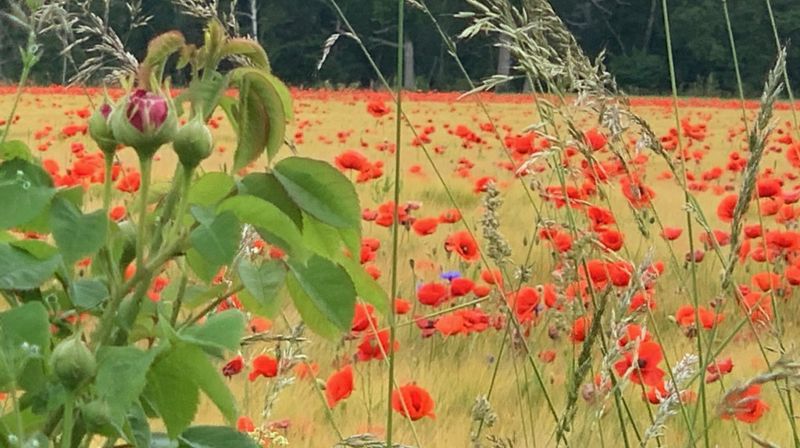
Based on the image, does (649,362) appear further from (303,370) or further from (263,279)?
(263,279)

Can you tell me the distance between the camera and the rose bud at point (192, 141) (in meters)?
0.56

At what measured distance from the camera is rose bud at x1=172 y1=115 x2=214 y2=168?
0.56 meters

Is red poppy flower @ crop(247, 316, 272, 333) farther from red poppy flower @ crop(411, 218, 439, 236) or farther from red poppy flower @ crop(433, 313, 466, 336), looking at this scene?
red poppy flower @ crop(411, 218, 439, 236)

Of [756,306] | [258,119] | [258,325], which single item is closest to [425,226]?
[258,325]

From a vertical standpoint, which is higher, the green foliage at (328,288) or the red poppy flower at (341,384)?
the green foliage at (328,288)

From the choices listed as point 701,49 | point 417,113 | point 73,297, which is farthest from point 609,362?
point 701,49

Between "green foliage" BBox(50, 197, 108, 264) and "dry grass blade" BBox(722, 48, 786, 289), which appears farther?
"dry grass blade" BBox(722, 48, 786, 289)

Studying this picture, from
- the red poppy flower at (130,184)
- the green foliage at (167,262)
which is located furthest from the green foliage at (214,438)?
the red poppy flower at (130,184)

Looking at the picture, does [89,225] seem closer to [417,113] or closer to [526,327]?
[526,327]

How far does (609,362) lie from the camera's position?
0.85m

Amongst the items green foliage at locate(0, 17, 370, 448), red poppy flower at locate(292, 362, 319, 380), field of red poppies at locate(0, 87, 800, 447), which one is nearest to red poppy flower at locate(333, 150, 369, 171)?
field of red poppies at locate(0, 87, 800, 447)

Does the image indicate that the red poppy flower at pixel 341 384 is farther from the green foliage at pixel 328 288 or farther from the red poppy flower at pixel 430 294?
the green foliage at pixel 328 288

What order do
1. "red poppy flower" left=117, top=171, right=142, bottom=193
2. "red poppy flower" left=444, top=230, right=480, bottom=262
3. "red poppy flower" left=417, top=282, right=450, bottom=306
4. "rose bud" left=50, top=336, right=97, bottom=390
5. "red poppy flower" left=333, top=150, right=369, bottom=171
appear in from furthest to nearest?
"red poppy flower" left=333, top=150, right=369, bottom=171 → "red poppy flower" left=444, top=230, right=480, bottom=262 → "red poppy flower" left=117, top=171, right=142, bottom=193 → "red poppy flower" left=417, top=282, right=450, bottom=306 → "rose bud" left=50, top=336, right=97, bottom=390

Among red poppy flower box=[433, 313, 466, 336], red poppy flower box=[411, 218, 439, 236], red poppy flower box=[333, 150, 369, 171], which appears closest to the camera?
red poppy flower box=[433, 313, 466, 336]
